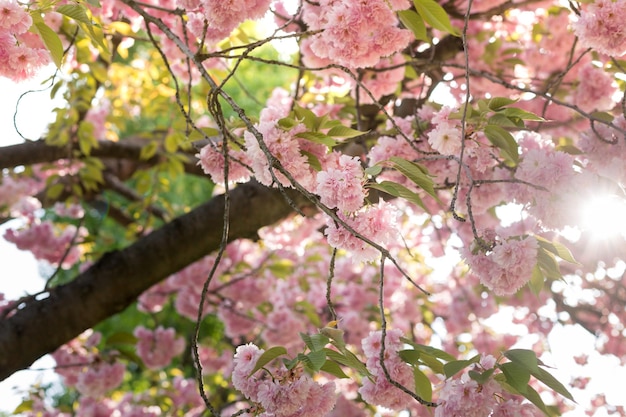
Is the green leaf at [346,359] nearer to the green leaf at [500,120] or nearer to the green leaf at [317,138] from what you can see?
the green leaf at [317,138]

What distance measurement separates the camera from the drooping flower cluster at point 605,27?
156cm

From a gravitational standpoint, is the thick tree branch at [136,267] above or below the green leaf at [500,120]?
above

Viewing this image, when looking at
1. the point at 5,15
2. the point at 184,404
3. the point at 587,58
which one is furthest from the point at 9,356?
the point at 587,58

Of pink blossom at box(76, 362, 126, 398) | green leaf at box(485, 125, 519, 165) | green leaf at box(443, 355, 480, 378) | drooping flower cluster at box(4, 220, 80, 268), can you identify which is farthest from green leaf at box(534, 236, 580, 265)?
drooping flower cluster at box(4, 220, 80, 268)

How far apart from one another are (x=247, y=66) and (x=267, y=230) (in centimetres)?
511

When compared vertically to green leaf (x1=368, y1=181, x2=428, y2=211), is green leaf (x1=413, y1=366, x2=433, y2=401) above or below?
below


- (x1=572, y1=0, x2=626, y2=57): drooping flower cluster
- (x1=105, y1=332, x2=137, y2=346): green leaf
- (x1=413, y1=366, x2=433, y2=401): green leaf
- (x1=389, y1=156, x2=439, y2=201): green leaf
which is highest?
(x1=105, y1=332, x2=137, y2=346): green leaf

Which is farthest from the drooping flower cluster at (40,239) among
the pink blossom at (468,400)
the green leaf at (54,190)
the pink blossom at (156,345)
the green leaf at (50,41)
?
the pink blossom at (468,400)

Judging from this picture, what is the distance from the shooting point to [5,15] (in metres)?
1.29

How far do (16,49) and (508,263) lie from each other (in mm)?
1132

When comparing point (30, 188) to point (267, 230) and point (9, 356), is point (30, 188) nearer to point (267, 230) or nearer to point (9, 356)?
point (267, 230)

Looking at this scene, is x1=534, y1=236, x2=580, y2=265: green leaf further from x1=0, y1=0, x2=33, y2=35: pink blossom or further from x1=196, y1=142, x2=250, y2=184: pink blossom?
x1=0, y1=0, x2=33, y2=35: pink blossom

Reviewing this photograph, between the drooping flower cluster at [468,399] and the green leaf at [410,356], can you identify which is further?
the green leaf at [410,356]

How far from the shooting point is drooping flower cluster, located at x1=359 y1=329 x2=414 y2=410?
134 cm
